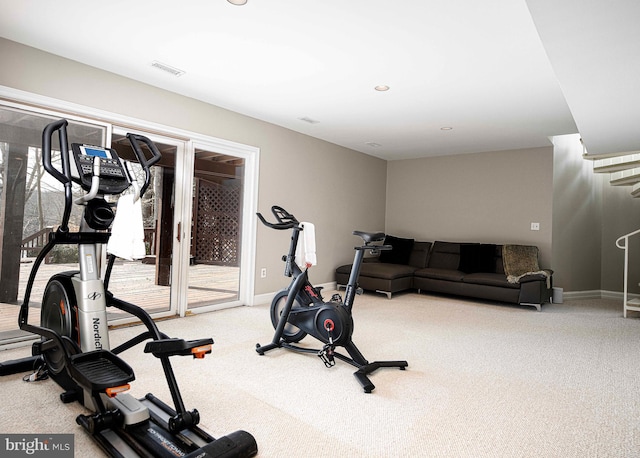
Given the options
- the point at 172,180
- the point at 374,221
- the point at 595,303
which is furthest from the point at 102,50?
the point at 595,303

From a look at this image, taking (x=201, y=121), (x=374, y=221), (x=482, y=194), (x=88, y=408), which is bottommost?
(x=88, y=408)

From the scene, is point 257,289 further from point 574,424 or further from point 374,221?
point 574,424

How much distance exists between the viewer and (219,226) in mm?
5102

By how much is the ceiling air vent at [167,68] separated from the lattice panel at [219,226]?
1.55 metres

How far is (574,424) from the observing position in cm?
207

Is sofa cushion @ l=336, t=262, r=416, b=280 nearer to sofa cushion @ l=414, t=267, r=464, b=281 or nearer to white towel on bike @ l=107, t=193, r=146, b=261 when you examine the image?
sofa cushion @ l=414, t=267, r=464, b=281

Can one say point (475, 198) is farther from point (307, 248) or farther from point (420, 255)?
point (307, 248)

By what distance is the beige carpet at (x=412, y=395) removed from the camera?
1874 mm

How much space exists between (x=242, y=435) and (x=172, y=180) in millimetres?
3215

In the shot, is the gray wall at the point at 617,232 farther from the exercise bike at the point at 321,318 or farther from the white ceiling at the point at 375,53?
the exercise bike at the point at 321,318

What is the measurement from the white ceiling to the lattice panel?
108 centimetres

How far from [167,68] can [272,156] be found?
1937 millimetres

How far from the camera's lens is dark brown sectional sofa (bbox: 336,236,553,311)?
522 centimetres

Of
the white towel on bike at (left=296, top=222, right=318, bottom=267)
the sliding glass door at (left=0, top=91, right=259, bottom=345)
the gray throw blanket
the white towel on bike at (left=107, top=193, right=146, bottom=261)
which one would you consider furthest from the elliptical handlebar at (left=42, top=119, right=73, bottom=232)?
the gray throw blanket
